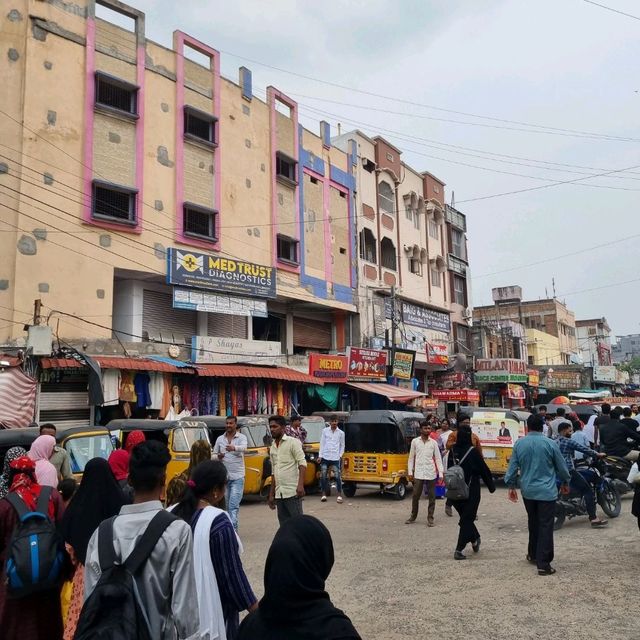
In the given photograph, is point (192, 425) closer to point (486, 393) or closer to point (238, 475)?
point (238, 475)

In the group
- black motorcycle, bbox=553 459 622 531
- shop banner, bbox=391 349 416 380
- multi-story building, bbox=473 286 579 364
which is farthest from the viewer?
multi-story building, bbox=473 286 579 364

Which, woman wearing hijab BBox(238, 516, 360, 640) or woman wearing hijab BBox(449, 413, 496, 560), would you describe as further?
woman wearing hijab BBox(449, 413, 496, 560)

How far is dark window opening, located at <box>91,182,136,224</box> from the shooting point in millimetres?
18547

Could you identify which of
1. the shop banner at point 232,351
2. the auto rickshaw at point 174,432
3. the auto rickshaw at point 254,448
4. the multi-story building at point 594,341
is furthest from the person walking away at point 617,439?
the multi-story building at point 594,341

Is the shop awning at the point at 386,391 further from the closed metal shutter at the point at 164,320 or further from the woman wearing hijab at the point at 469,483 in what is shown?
the woman wearing hijab at the point at 469,483

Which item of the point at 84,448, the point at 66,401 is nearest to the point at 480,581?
the point at 84,448

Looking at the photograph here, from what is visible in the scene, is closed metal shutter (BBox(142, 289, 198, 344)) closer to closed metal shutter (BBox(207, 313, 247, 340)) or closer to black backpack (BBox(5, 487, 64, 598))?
closed metal shutter (BBox(207, 313, 247, 340))

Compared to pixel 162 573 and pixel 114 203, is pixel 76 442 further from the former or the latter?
pixel 114 203

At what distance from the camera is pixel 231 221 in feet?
74.9

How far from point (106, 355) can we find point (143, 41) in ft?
34.8

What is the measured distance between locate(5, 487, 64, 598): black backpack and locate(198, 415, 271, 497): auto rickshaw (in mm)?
10117

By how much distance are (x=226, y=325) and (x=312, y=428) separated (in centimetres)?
750

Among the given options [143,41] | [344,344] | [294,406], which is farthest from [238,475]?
[344,344]

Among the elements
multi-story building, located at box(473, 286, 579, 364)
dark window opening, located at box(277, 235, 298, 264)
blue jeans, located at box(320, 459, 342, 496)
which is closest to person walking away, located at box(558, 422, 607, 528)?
blue jeans, located at box(320, 459, 342, 496)
